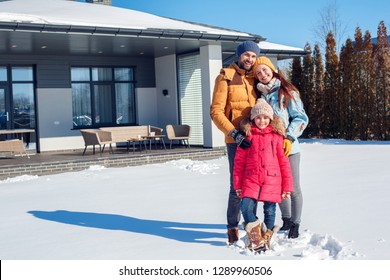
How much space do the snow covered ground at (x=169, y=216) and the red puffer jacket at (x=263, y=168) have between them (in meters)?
0.48

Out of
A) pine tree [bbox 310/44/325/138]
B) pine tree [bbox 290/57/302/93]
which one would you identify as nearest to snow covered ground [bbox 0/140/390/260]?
pine tree [bbox 310/44/325/138]

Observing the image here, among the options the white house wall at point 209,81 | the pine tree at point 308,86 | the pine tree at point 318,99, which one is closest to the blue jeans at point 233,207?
the white house wall at point 209,81

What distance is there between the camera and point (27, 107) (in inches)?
516

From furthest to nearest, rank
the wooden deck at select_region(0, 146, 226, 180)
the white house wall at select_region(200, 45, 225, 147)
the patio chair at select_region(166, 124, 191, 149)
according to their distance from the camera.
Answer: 1. the patio chair at select_region(166, 124, 191, 149)
2. the white house wall at select_region(200, 45, 225, 147)
3. the wooden deck at select_region(0, 146, 226, 180)

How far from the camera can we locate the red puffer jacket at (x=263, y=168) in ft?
12.6

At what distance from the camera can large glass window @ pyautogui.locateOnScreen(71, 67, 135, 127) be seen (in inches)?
544

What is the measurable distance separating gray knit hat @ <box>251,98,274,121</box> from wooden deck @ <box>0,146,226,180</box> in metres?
6.72

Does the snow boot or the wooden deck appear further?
the wooden deck

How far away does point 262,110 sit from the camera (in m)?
3.84

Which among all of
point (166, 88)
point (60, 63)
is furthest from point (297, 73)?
point (60, 63)

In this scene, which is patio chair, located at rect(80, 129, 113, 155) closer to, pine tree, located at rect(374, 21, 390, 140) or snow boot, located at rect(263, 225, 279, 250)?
snow boot, located at rect(263, 225, 279, 250)
